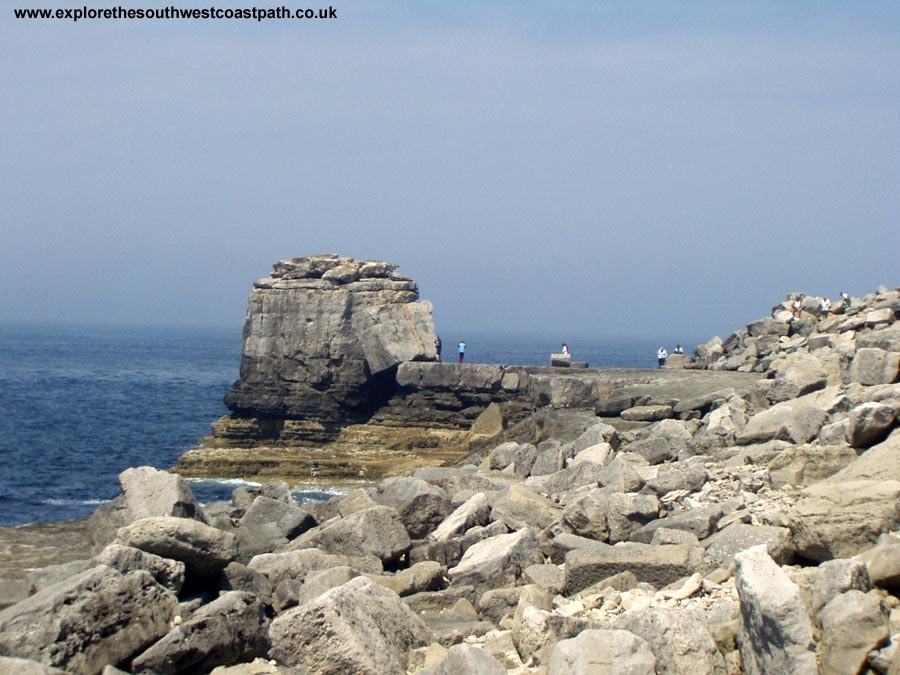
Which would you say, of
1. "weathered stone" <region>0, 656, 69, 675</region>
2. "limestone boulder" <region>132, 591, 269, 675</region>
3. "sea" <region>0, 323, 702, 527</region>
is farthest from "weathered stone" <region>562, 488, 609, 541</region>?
"sea" <region>0, 323, 702, 527</region>

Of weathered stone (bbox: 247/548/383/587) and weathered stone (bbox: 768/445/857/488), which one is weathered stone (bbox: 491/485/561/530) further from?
weathered stone (bbox: 768/445/857/488)

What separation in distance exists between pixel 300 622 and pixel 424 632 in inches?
39.3

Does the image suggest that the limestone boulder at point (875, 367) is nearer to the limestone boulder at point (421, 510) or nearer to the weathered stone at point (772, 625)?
the limestone boulder at point (421, 510)

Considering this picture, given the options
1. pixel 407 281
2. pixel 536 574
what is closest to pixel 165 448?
pixel 407 281

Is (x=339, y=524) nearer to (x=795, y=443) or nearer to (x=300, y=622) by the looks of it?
(x=300, y=622)

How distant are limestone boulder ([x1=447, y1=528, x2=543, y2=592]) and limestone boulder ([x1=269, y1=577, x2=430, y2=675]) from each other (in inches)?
75.6

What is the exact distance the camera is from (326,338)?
30.0 metres

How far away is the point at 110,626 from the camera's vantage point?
6645mm

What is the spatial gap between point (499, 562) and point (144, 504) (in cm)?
339

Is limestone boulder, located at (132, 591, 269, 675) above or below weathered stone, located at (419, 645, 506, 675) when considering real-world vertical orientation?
below

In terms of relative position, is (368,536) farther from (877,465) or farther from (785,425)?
(785,425)

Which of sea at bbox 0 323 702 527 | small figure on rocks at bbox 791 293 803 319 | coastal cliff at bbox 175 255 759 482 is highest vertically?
small figure on rocks at bbox 791 293 803 319

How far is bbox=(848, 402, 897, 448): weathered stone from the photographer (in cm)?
895

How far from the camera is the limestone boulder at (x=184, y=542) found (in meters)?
7.85
